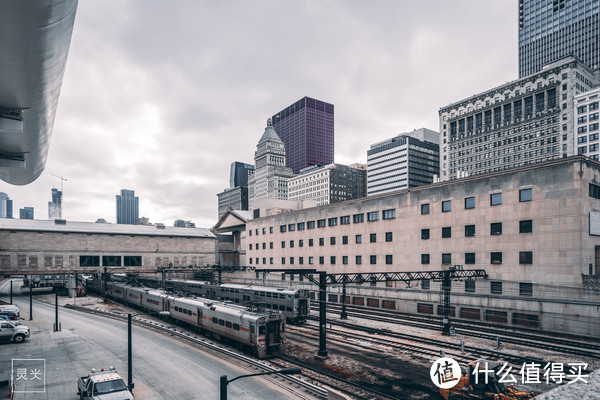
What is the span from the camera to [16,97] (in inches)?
490

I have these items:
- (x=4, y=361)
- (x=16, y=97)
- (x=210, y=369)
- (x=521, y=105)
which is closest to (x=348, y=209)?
(x=210, y=369)

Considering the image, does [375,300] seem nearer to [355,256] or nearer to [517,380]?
[355,256]

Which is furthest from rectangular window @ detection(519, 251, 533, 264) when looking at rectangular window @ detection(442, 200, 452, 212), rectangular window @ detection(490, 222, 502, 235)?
rectangular window @ detection(442, 200, 452, 212)

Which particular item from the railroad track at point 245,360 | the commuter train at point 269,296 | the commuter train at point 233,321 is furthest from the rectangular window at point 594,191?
the railroad track at point 245,360

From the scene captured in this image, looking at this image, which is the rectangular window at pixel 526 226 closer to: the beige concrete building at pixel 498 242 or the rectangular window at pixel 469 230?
the beige concrete building at pixel 498 242

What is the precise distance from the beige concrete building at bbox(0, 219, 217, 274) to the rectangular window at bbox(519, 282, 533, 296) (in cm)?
7476

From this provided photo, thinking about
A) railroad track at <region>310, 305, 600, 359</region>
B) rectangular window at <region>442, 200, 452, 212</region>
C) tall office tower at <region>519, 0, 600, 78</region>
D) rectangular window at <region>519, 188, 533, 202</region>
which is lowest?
railroad track at <region>310, 305, 600, 359</region>

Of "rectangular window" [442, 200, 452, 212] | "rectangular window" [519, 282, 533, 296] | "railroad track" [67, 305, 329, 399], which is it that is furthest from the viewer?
"rectangular window" [442, 200, 452, 212]

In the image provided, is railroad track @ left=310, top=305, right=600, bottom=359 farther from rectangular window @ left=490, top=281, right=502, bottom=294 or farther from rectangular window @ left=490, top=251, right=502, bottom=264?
rectangular window @ left=490, top=251, right=502, bottom=264

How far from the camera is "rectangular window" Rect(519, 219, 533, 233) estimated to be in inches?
1564

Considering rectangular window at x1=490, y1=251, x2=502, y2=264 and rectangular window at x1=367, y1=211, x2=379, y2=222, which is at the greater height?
rectangular window at x1=367, y1=211, x2=379, y2=222

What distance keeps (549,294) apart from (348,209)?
97.8ft

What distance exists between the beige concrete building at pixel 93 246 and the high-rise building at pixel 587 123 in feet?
392

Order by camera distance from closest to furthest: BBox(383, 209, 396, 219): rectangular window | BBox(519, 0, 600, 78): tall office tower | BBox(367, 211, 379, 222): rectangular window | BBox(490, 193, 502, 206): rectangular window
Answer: BBox(490, 193, 502, 206): rectangular window → BBox(383, 209, 396, 219): rectangular window → BBox(367, 211, 379, 222): rectangular window → BBox(519, 0, 600, 78): tall office tower
